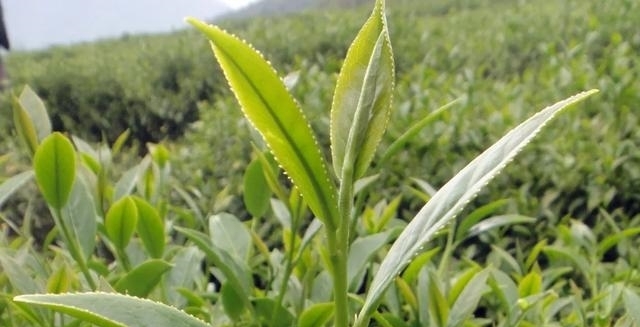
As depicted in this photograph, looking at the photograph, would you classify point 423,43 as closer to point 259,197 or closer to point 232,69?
point 259,197

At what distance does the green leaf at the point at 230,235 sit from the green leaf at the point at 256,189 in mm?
89

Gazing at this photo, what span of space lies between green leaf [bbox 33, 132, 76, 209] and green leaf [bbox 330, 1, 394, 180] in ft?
1.17

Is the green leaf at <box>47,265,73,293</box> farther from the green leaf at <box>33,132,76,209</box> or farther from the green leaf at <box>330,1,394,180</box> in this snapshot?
the green leaf at <box>330,1,394,180</box>

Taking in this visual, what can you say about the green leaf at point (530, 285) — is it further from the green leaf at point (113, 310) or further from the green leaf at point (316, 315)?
the green leaf at point (113, 310)

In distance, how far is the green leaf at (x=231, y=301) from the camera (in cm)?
104

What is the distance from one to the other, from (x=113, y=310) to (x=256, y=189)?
1.87 ft

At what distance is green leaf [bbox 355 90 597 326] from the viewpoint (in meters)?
0.61

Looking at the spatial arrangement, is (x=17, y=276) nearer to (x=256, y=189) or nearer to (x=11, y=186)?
(x=11, y=186)

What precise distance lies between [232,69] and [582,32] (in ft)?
11.0

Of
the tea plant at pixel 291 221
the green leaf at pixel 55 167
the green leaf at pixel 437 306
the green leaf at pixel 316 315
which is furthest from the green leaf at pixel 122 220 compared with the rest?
the green leaf at pixel 437 306

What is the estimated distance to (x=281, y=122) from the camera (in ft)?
2.03

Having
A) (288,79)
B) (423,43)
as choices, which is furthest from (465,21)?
(288,79)

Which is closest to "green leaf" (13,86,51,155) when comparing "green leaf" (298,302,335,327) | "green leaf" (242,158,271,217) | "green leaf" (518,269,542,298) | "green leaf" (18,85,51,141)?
"green leaf" (18,85,51,141)

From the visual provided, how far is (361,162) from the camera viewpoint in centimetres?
63
